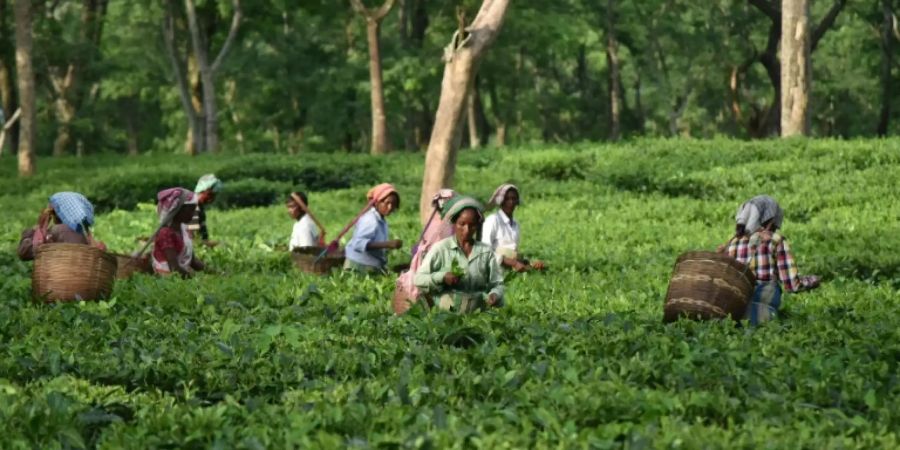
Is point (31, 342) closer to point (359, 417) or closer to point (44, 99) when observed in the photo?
point (359, 417)

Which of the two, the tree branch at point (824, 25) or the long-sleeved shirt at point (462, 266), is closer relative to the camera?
the long-sleeved shirt at point (462, 266)

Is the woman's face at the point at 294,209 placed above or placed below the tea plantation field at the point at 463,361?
above

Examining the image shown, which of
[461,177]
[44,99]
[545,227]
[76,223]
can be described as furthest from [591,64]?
[76,223]

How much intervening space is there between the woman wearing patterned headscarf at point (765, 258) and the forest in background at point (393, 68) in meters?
25.8

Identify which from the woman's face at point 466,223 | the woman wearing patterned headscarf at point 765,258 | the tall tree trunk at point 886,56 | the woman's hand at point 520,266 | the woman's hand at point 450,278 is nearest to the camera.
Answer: the woman's hand at point 450,278

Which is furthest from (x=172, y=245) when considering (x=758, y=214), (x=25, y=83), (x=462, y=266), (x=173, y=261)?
(x=25, y=83)

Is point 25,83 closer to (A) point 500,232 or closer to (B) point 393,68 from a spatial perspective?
(B) point 393,68

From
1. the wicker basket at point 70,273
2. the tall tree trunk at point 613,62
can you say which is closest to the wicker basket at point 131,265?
the wicker basket at point 70,273

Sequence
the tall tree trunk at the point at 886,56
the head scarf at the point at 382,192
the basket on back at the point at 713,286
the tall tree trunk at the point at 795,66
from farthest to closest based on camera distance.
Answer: the tall tree trunk at the point at 886,56, the tall tree trunk at the point at 795,66, the head scarf at the point at 382,192, the basket on back at the point at 713,286

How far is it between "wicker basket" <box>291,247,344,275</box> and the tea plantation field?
69 cm

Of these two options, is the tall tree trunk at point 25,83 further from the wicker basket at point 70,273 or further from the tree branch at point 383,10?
the wicker basket at point 70,273

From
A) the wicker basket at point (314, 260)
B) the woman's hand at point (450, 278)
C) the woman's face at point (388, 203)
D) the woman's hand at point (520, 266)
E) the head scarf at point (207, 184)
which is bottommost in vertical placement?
the woman's hand at point (520, 266)

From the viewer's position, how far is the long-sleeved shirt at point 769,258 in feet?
40.0

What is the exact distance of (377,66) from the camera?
3762 cm
